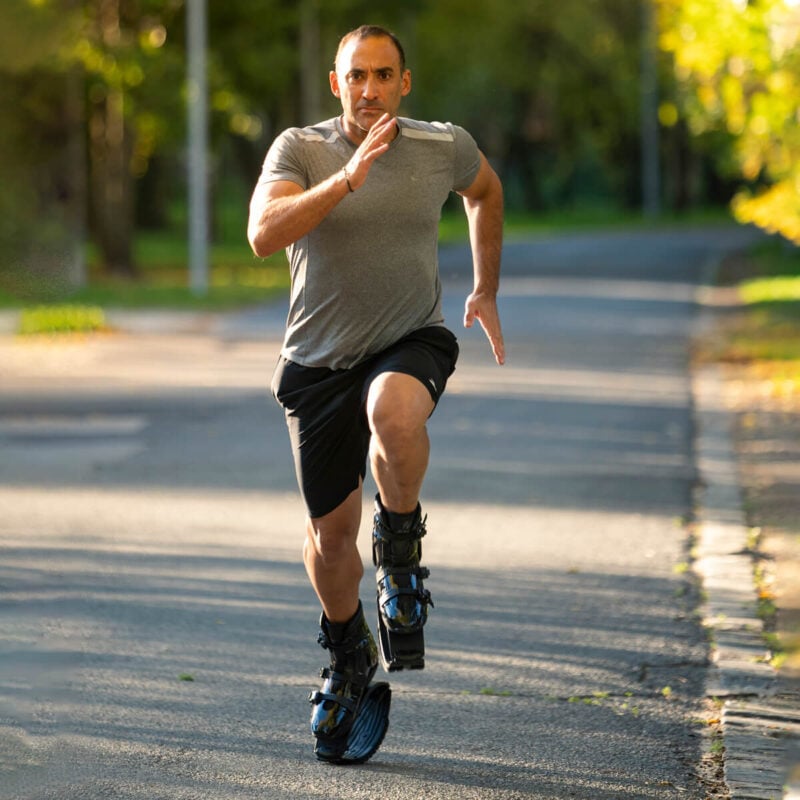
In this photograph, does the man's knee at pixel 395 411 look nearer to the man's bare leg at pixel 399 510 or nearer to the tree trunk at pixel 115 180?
the man's bare leg at pixel 399 510

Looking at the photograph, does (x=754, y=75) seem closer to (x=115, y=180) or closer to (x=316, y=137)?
(x=316, y=137)

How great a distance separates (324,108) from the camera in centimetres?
5247

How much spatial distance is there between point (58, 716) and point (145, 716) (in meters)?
0.26

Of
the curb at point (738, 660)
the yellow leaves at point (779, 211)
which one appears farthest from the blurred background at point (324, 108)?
the curb at point (738, 660)

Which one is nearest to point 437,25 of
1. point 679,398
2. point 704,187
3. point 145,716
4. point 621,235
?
point 621,235

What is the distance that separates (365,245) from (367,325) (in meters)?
0.21

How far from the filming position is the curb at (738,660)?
5.05 m

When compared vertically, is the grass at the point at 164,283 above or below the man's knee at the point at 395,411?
below

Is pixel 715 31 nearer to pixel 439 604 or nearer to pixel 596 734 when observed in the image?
pixel 439 604

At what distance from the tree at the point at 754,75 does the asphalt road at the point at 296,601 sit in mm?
2875

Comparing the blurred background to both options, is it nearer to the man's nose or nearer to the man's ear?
the man's ear

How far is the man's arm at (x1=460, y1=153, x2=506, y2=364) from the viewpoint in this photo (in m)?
5.32

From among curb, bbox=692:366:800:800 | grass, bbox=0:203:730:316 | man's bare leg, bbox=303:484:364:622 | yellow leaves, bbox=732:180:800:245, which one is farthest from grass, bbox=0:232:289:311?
man's bare leg, bbox=303:484:364:622

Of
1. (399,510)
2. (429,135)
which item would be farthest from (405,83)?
(399,510)
